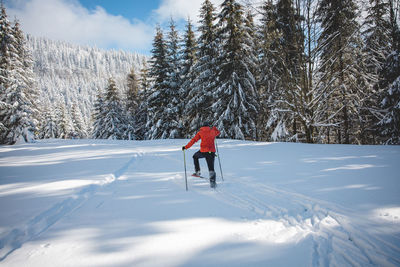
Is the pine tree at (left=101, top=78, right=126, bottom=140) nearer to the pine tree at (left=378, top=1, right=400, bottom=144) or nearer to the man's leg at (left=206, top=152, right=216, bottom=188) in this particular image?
the man's leg at (left=206, top=152, right=216, bottom=188)

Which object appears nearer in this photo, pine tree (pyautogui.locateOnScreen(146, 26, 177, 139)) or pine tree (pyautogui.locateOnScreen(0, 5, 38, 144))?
pine tree (pyautogui.locateOnScreen(0, 5, 38, 144))

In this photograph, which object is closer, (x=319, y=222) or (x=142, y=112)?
(x=319, y=222)

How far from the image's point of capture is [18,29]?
22484 millimetres

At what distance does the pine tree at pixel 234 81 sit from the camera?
49.7ft

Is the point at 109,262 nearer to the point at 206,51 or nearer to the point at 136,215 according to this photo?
the point at 136,215

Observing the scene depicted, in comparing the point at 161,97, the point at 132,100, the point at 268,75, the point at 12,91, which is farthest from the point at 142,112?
the point at 268,75

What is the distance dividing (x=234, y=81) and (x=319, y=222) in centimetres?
1352

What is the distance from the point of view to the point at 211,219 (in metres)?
3.12

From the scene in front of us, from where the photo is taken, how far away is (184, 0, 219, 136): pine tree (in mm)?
17062

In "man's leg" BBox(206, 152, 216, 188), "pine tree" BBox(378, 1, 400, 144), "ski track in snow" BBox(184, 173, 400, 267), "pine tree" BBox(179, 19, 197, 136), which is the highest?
"pine tree" BBox(179, 19, 197, 136)

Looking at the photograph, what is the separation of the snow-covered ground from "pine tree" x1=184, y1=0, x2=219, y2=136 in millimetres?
12754

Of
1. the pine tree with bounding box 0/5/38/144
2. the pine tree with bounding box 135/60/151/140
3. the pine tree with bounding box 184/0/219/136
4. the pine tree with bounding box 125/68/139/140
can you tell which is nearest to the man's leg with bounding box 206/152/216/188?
the pine tree with bounding box 184/0/219/136

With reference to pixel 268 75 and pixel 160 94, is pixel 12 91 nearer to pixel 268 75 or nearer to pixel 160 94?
pixel 160 94

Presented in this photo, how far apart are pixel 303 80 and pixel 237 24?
27.1 feet
